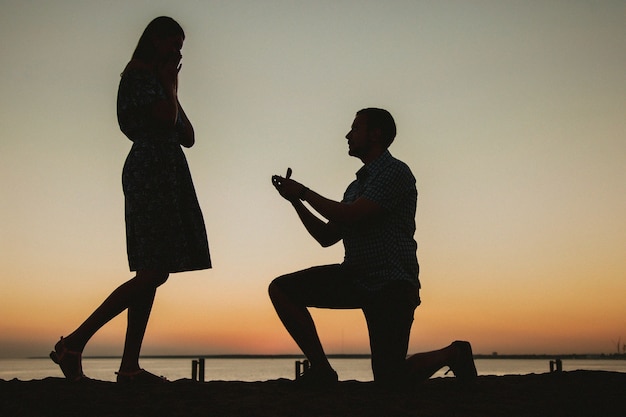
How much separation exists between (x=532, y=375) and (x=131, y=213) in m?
3.78

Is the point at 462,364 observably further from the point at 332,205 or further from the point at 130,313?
the point at 130,313

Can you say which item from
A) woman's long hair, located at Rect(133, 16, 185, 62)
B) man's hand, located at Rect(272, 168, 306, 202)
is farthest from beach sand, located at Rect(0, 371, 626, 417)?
woman's long hair, located at Rect(133, 16, 185, 62)

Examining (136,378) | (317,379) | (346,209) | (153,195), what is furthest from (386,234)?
(136,378)

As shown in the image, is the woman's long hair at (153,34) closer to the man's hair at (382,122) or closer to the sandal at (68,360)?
the man's hair at (382,122)

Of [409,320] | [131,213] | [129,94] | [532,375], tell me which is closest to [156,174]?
[131,213]

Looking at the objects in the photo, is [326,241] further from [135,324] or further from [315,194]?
[135,324]

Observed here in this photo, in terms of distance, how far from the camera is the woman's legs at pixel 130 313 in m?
4.33

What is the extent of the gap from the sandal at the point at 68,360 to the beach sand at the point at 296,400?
0.07 meters

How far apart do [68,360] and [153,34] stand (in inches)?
93.8

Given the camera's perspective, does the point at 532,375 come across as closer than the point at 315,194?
No

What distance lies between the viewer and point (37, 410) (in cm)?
354

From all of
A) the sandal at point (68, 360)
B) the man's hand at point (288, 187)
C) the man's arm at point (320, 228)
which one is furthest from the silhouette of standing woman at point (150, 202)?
the man's arm at point (320, 228)

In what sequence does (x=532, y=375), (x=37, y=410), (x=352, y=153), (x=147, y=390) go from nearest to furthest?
(x=37, y=410), (x=147, y=390), (x=352, y=153), (x=532, y=375)

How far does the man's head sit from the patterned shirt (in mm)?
167
